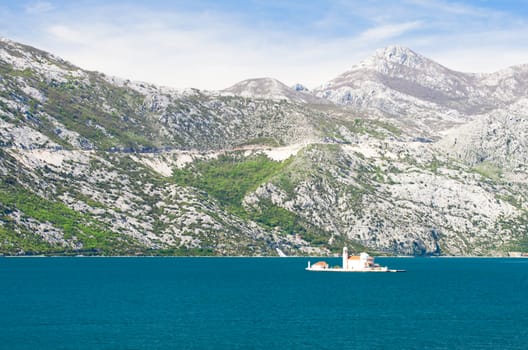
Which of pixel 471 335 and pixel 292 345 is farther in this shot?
pixel 471 335

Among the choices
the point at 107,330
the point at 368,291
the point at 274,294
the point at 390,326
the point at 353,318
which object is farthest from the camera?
the point at 368,291

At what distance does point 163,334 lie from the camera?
118m

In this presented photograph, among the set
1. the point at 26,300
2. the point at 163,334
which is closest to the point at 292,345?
the point at 163,334

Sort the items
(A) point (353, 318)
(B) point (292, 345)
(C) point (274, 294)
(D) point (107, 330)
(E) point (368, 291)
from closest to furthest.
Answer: (B) point (292, 345) → (D) point (107, 330) → (A) point (353, 318) → (C) point (274, 294) → (E) point (368, 291)

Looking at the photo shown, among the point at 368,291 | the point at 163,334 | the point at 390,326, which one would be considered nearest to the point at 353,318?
the point at 390,326

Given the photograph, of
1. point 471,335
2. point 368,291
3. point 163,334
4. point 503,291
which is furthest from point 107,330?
point 503,291

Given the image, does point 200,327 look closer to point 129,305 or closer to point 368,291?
point 129,305

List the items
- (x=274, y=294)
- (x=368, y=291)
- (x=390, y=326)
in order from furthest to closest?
(x=368, y=291) < (x=274, y=294) < (x=390, y=326)

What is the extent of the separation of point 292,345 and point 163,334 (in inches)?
793

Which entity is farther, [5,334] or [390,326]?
[390,326]

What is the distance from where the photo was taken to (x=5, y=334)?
11625 cm

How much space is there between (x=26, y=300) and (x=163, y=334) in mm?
55113

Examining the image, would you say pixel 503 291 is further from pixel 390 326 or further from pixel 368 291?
pixel 390 326

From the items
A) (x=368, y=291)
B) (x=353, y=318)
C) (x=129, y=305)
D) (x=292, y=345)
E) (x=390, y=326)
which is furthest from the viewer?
(x=368, y=291)
